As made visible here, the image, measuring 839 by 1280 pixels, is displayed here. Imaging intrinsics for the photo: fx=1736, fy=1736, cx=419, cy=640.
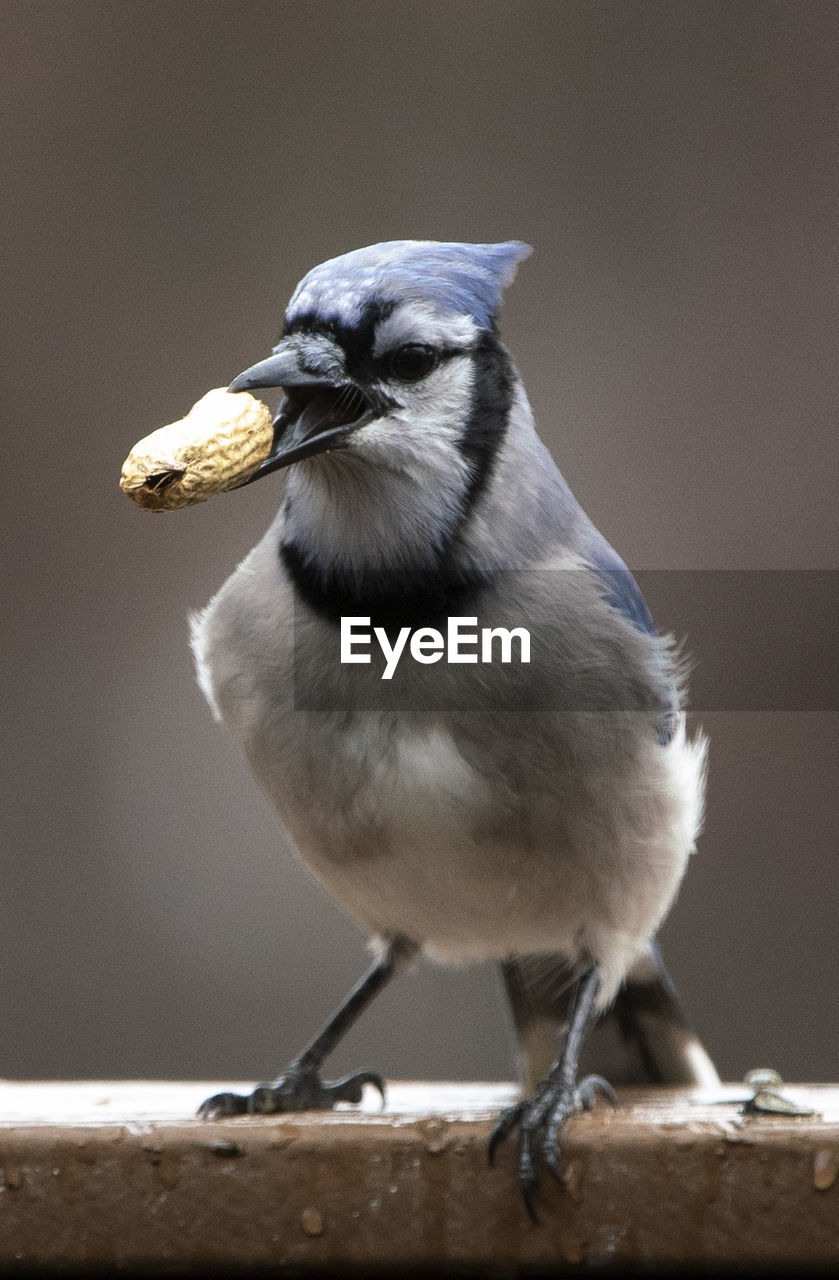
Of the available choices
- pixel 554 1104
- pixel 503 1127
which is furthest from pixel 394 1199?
pixel 554 1104

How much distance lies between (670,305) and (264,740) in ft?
6.11

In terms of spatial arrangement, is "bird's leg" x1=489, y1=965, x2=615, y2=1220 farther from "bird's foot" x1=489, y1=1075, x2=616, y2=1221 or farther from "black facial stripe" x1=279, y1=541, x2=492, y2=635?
"black facial stripe" x1=279, y1=541, x2=492, y2=635

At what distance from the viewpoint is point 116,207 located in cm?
306

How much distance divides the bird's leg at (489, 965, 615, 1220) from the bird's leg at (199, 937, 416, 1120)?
0.16m

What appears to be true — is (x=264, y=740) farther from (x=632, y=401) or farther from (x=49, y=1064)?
(x=632, y=401)

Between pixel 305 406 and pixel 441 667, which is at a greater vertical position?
pixel 305 406

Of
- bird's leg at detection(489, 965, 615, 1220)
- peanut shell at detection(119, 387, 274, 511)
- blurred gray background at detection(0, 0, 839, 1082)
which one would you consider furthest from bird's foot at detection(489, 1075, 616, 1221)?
blurred gray background at detection(0, 0, 839, 1082)

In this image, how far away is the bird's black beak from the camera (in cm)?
125

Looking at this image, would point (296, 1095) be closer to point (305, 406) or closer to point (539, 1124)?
point (539, 1124)

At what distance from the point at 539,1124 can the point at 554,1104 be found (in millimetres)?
107

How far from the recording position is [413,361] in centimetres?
134

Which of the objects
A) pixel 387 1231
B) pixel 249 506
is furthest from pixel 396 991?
pixel 387 1231

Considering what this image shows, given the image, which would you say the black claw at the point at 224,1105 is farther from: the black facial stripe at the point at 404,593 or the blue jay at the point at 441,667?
the black facial stripe at the point at 404,593

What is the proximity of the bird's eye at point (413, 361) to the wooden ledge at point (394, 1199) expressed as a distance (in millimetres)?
564
